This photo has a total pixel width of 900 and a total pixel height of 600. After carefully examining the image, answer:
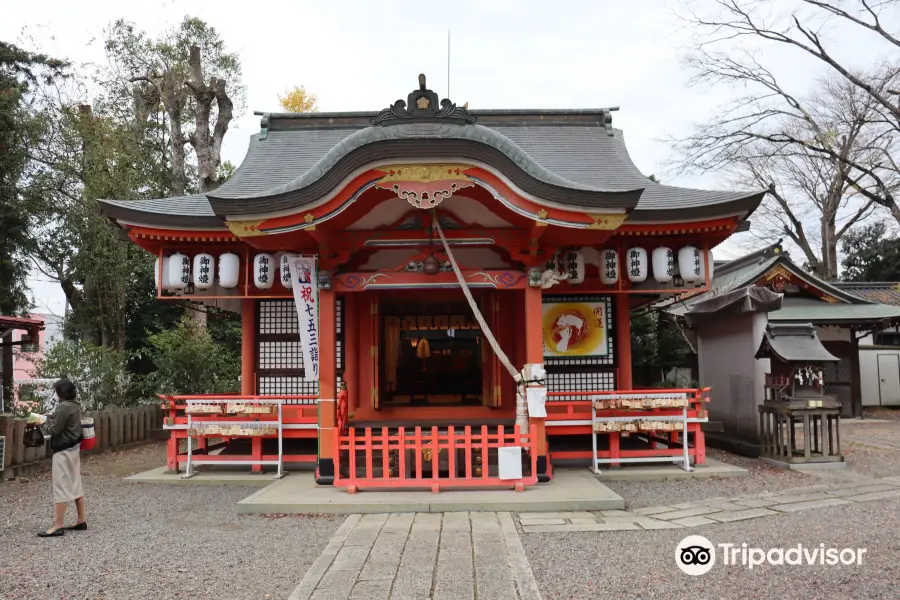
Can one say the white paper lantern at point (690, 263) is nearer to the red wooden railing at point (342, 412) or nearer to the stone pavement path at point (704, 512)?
the stone pavement path at point (704, 512)

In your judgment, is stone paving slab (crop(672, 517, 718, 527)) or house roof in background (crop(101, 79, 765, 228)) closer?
stone paving slab (crop(672, 517, 718, 527))

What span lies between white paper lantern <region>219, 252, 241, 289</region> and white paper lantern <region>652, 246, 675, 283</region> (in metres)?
5.80

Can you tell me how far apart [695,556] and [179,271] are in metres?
7.24

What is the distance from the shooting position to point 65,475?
567cm

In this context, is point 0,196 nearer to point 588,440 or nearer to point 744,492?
point 588,440

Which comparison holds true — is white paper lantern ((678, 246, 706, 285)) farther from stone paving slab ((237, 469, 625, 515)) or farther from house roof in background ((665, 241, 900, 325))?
house roof in background ((665, 241, 900, 325))

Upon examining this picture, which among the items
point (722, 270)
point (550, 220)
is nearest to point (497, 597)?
point (550, 220)

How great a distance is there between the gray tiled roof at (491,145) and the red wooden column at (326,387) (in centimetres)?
159

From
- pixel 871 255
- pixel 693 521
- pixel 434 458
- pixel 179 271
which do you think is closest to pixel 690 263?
pixel 693 521

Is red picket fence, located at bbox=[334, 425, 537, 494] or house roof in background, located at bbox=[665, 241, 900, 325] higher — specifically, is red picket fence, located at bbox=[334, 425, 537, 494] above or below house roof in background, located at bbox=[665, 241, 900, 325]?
below

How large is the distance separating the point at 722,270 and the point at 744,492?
46.7 ft

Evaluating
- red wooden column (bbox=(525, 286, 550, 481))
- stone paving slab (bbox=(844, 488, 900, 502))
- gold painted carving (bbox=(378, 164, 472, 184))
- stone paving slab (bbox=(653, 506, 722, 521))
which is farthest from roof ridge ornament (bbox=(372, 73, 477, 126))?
stone paving slab (bbox=(844, 488, 900, 502))

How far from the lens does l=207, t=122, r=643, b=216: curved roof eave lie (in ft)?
21.4

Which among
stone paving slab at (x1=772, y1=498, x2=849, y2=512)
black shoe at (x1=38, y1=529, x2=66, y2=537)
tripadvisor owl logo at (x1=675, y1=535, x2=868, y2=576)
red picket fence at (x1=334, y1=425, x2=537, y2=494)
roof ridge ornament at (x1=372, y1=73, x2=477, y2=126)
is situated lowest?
stone paving slab at (x1=772, y1=498, x2=849, y2=512)
